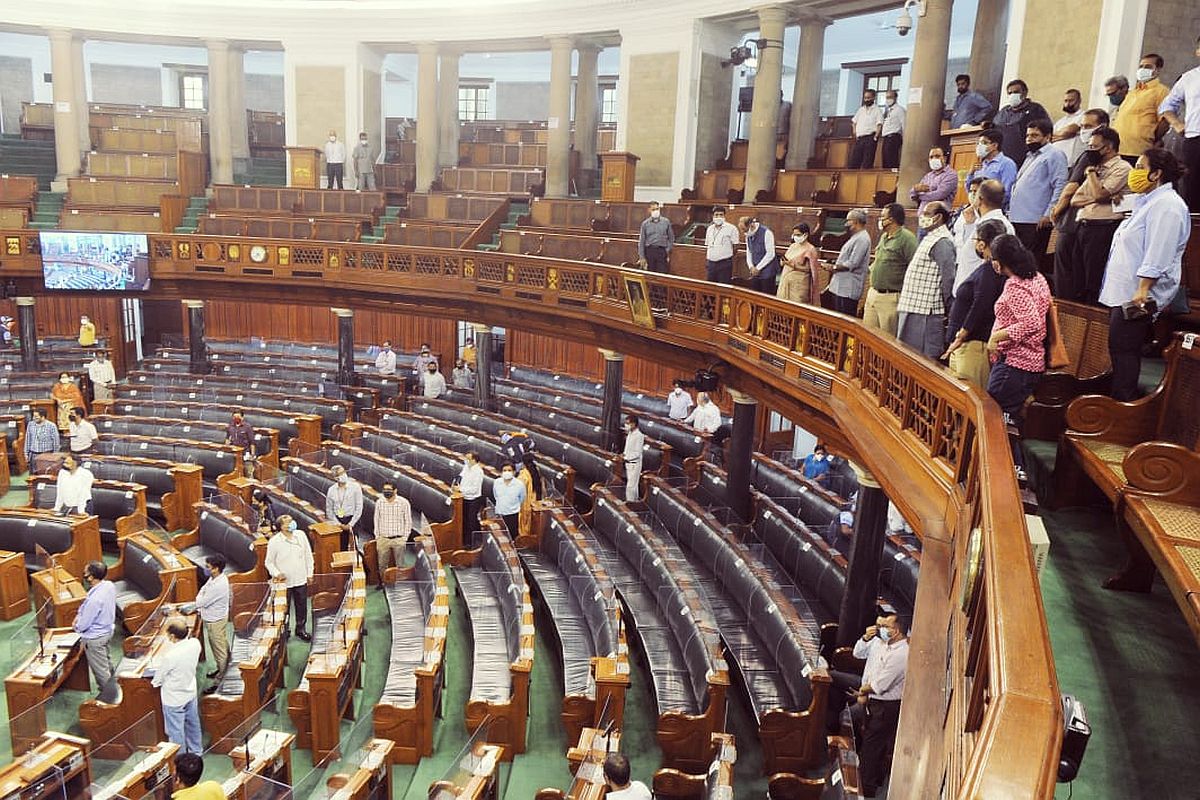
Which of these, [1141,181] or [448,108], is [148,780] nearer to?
[1141,181]

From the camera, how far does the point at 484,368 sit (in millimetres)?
15875

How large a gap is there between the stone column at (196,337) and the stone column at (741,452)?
1258 centimetres

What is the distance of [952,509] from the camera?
411cm

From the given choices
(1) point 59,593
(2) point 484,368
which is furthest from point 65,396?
(2) point 484,368

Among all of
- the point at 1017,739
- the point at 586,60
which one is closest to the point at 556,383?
the point at 586,60

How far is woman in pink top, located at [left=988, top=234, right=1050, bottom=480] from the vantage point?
4.12m

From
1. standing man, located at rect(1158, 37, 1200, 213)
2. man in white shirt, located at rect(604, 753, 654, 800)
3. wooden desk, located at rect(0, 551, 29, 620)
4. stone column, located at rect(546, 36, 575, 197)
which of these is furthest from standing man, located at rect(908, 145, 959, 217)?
stone column, located at rect(546, 36, 575, 197)

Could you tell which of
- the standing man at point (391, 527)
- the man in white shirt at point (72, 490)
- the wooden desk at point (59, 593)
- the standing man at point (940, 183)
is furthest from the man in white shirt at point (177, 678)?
the standing man at point (940, 183)

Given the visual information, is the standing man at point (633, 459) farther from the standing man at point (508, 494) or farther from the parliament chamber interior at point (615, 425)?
the standing man at point (508, 494)

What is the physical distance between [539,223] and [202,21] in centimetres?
1109

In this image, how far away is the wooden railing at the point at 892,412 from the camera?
5.79ft

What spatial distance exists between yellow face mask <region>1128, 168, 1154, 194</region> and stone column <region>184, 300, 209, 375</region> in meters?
17.6

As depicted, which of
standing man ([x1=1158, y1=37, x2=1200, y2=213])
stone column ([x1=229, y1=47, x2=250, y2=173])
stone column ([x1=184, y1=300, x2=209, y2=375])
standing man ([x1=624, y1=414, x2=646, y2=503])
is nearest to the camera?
standing man ([x1=1158, y1=37, x2=1200, y2=213])

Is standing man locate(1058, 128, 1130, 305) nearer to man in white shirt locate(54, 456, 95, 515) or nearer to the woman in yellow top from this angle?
man in white shirt locate(54, 456, 95, 515)
